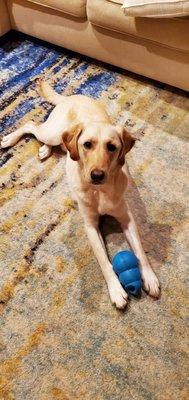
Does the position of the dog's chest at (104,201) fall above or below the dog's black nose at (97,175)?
below

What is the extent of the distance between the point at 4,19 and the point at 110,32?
0.87 meters

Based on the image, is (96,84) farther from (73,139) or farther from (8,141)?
(73,139)

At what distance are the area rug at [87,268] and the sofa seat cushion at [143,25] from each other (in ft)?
1.25

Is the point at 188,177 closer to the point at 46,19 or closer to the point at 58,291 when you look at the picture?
the point at 58,291

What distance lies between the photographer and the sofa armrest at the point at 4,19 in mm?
2705

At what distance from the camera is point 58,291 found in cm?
164

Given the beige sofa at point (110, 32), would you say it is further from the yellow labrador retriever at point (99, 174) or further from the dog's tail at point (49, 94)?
the yellow labrador retriever at point (99, 174)

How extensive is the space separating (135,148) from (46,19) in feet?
3.75

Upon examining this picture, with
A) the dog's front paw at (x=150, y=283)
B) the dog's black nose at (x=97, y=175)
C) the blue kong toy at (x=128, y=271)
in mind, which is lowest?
the dog's front paw at (x=150, y=283)

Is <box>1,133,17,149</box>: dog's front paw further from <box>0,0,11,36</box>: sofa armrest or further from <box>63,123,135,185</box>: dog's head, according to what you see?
<box>0,0,11,36</box>: sofa armrest

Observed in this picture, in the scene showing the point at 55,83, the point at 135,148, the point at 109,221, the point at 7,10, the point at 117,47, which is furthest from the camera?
the point at 7,10

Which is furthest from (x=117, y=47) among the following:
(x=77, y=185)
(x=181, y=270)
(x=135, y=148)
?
(x=181, y=270)

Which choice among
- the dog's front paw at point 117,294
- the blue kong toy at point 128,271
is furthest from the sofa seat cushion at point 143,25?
the dog's front paw at point 117,294

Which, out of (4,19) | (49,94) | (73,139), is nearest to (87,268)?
(73,139)
